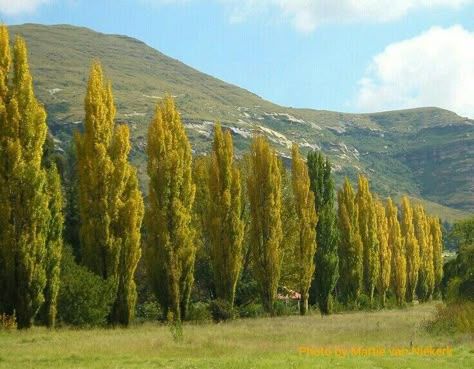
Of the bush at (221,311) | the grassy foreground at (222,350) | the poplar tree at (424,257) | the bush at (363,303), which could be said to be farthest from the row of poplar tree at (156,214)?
the poplar tree at (424,257)

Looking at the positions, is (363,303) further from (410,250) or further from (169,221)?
(169,221)

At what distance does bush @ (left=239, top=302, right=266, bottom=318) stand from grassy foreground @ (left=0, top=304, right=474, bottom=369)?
42.1 ft

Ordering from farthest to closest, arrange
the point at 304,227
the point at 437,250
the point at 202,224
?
the point at 437,250
the point at 304,227
the point at 202,224

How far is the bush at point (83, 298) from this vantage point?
22750mm

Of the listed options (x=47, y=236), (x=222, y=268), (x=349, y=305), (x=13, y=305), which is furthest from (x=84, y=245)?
(x=349, y=305)

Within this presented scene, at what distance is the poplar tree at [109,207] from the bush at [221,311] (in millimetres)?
6479

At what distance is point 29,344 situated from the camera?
16.1m

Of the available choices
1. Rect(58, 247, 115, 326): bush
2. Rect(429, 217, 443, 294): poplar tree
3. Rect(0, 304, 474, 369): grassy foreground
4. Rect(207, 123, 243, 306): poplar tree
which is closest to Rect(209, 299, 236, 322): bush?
Rect(207, 123, 243, 306): poplar tree

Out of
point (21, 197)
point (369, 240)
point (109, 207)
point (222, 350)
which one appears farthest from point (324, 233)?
point (222, 350)

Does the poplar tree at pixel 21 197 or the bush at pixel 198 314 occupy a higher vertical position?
the poplar tree at pixel 21 197

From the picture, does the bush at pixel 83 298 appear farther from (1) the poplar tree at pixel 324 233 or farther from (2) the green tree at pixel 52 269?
(1) the poplar tree at pixel 324 233

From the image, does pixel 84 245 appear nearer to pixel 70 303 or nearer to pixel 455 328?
pixel 70 303

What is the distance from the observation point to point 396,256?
59.6 metres

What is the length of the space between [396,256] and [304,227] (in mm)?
24561
